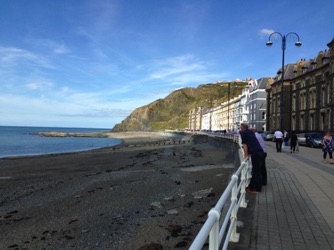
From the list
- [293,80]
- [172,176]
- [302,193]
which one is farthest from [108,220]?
[293,80]

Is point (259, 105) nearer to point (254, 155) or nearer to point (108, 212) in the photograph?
point (254, 155)

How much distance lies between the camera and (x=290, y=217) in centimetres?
602

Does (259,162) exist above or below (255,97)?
below

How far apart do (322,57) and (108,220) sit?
1857 inches

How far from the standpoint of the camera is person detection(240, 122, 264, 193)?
8.26 m

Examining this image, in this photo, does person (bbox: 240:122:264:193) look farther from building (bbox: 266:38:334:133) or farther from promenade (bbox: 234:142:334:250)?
building (bbox: 266:38:334:133)

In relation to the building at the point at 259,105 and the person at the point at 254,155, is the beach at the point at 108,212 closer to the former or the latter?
the person at the point at 254,155

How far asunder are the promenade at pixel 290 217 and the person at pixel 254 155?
0.29 metres

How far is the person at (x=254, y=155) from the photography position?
8.26m

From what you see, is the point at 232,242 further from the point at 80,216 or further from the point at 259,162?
the point at 80,216

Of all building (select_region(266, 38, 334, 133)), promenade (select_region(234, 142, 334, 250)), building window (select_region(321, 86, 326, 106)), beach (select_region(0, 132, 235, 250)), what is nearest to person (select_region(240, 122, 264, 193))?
promenade (select_region(234, 142, 334, 250))

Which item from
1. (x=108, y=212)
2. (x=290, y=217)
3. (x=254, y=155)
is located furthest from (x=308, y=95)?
(x=290, y=217)

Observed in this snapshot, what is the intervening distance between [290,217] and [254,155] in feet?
8.32

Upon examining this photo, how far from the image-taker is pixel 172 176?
54.9 feet
